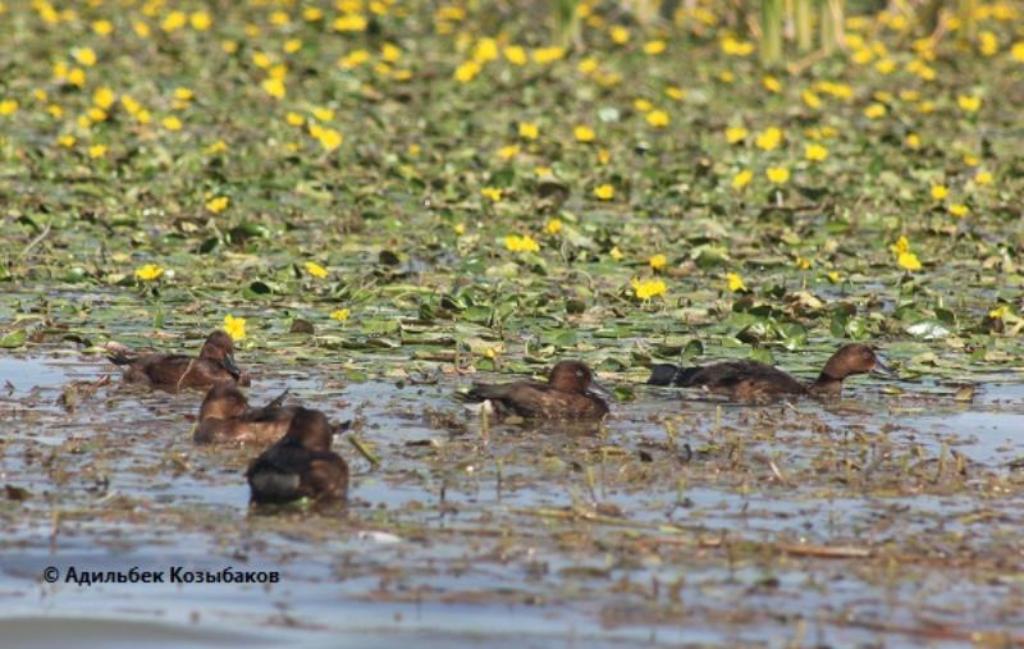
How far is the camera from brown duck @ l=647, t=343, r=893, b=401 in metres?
9.75

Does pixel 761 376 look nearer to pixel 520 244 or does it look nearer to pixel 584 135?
pixel 520 244

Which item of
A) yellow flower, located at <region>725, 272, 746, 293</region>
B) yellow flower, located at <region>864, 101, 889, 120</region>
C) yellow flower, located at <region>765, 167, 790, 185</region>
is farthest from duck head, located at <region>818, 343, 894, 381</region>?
yellow flower, located at <region>864, 101, 889, 120</region>

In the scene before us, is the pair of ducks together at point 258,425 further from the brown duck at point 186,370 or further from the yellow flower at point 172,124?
the yellow flower at point 172,124

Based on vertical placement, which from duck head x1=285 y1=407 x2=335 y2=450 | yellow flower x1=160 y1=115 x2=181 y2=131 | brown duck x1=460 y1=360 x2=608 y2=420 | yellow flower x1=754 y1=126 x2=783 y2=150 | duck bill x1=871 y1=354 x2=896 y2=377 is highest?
yellow flower x1=754 y1=126 x2=783 y2=150

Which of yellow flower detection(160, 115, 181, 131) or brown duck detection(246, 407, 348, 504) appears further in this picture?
yellow flower detection(160, 115, 181, 131)

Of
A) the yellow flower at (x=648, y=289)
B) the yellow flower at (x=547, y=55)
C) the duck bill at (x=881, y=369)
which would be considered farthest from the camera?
the yellow flower at (x=547, y=55)

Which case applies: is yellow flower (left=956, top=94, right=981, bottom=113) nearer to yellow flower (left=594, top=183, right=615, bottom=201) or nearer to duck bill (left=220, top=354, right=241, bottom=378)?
yellow flower (left=594, top=183, right=615, bottom=201)

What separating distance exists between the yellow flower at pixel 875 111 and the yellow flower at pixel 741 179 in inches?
130

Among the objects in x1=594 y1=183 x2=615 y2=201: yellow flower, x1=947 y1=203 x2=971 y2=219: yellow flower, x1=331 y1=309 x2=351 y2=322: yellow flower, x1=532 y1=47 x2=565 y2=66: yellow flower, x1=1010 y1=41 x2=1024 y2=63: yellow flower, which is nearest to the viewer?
x1=331 y1=309 x2=351 y2=322: yellow flower

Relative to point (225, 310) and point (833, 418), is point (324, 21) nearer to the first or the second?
point (225, 310)

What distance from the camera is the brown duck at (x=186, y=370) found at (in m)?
9.52

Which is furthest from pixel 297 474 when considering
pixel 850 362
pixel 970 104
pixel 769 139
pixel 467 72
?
pixel 467 72

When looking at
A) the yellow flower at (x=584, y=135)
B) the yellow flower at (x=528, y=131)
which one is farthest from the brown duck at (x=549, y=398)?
the yellow flower at (x=584, y=135)

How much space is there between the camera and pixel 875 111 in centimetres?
1869
